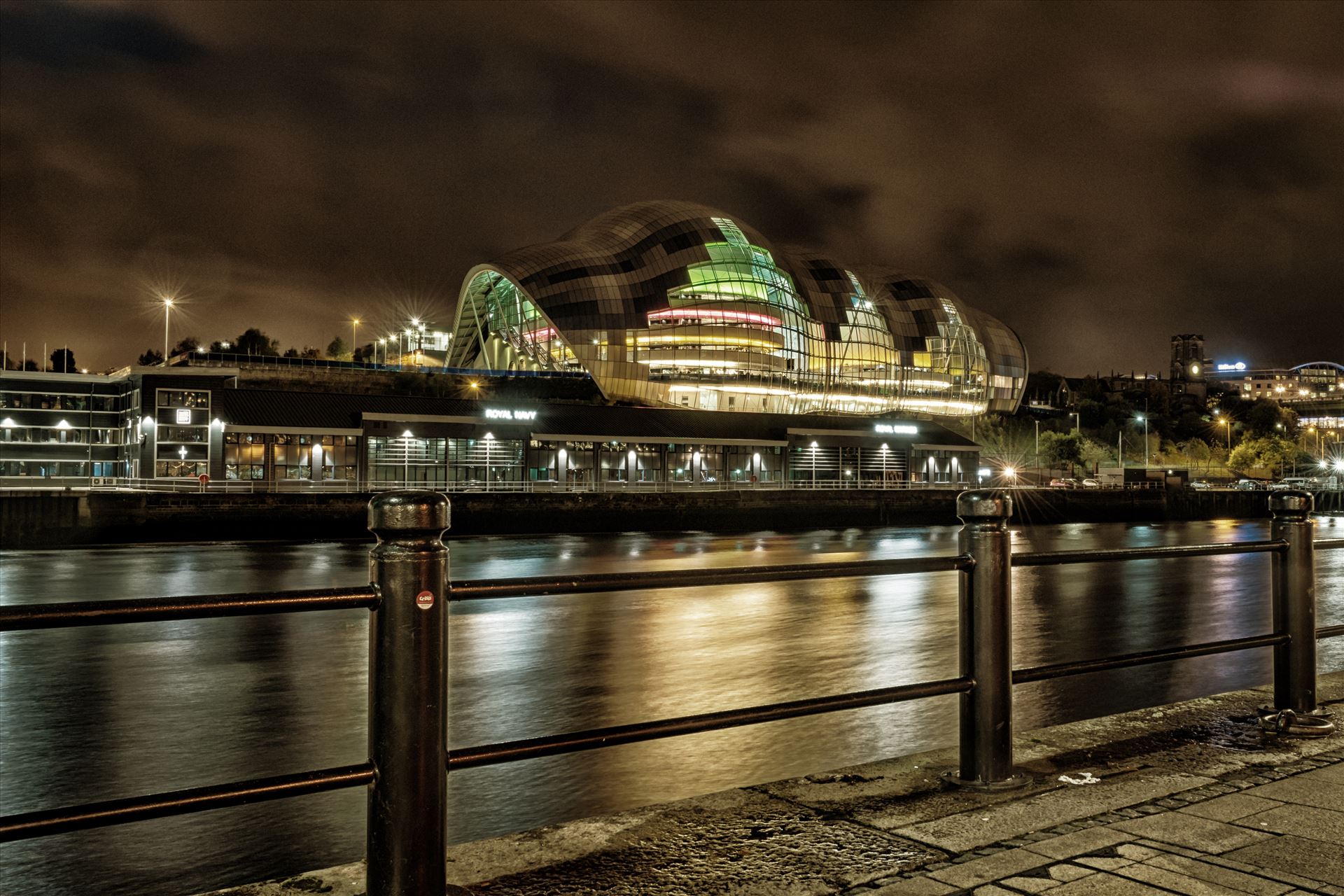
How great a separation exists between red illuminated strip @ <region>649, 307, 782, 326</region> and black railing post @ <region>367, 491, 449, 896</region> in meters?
96.7

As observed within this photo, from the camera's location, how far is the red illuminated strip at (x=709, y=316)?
327ft

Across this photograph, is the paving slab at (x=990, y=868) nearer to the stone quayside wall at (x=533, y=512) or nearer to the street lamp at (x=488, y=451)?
the stone quayside wall at (x=533, y=512)

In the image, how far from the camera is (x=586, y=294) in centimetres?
9900

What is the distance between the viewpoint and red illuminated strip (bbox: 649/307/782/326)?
99562 millimetres

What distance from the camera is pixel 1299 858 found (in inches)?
149

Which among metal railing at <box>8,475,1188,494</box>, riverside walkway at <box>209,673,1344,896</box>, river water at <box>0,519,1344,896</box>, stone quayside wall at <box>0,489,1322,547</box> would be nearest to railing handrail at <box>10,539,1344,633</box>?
riverside walkway at <box>209,673,1344,896</box>

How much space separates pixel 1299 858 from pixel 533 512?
178 ft

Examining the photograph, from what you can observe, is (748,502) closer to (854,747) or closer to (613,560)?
(613,560)

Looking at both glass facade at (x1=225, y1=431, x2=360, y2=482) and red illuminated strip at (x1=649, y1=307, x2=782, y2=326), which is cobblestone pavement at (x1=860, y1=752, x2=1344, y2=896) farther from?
red illuminated strip at (x1=649, y1=307, x2=782, y2=326)

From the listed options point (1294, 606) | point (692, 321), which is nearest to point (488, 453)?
point (692, 321)

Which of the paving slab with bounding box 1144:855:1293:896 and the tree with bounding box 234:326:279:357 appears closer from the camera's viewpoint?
the paving slab with bounding box 1144:855:1293:896

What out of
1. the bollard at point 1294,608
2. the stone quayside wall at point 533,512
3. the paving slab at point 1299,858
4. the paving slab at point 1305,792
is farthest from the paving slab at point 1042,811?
the stone quayside wall at point 533,512

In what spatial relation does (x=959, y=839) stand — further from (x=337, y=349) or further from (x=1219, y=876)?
(x=337, y=349)

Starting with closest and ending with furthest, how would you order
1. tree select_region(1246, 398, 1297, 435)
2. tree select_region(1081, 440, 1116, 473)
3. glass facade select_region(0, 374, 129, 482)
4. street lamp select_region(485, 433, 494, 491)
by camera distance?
1. glass facade select_region(0, 374, 129, 482)
2. street lamp select_region(485, 433, 494, 491)
3. tree select_region(1081, 440, 1116, 473)
4. tree select_region(1246, 398, 1297, 435)
